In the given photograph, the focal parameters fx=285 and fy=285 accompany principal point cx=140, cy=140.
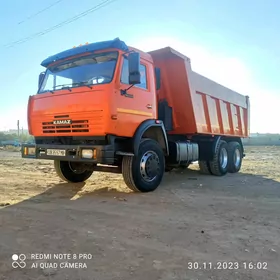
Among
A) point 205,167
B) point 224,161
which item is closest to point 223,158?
point 224,161

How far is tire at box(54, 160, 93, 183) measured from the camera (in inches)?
282

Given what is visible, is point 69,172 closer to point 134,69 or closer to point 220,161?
point 134,69

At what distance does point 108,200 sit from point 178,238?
2.38 meters

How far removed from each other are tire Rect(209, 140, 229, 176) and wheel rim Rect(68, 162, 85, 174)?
14.1ft

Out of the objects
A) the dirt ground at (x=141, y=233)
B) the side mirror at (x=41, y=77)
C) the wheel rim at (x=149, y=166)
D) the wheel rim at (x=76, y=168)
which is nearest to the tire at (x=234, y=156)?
the dirt ground at (x=141, y=233)

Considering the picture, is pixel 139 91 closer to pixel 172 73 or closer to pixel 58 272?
pixel 172 73

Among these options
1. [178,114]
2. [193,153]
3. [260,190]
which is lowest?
[260,190]

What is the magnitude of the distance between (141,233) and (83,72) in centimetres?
378

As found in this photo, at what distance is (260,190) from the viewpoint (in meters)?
6.63

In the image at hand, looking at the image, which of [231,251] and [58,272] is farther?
[231,251]

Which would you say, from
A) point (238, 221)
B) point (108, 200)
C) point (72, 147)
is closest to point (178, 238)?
point (238, 221)

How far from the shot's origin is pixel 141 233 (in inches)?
139

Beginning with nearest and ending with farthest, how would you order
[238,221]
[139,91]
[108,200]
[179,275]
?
[179,275] < [238,221] < [108,200] < [139,91]

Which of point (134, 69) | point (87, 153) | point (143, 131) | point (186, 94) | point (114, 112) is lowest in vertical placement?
point (87, 153)
